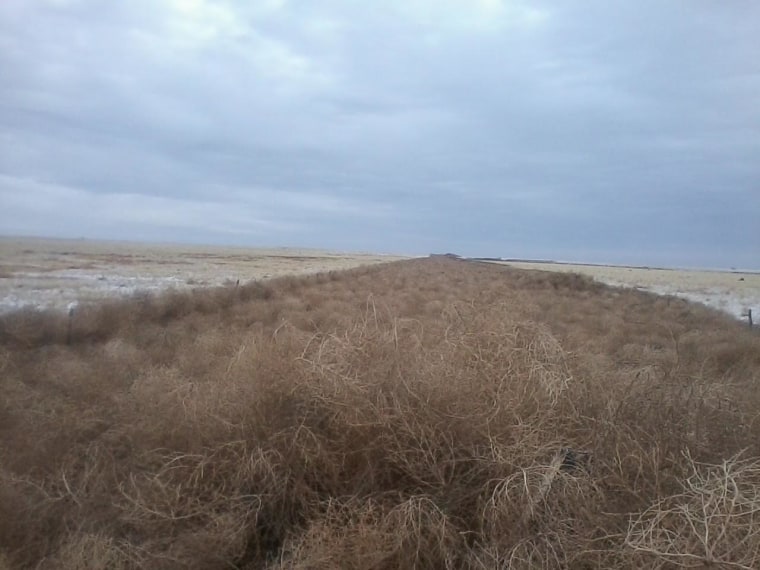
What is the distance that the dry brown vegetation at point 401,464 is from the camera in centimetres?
412

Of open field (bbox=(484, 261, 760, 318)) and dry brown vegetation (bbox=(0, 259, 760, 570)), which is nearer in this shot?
dry brown vegetation (bbox=(0, 259, 760, 570))

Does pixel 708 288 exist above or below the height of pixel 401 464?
below

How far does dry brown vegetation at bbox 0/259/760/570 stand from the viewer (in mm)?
4121

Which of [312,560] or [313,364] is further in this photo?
[313,364]

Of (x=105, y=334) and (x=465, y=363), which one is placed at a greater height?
(x=465, y=363)

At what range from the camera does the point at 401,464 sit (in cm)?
527

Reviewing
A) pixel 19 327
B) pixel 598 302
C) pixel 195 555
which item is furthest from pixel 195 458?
pixel 598 302

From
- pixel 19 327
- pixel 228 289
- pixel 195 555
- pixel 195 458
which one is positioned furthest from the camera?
pixel 228 289

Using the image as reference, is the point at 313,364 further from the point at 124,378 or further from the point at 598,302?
the point at 598,302

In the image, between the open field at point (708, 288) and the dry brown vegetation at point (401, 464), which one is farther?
the open field at point (708, 288)

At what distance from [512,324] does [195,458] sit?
3.18 meters

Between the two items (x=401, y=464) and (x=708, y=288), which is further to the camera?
(x=708, y=288)

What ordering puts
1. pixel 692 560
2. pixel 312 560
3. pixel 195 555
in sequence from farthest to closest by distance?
pixel 195 555, pixel 312 560, pixel 692 560

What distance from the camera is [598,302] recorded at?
29.9m
